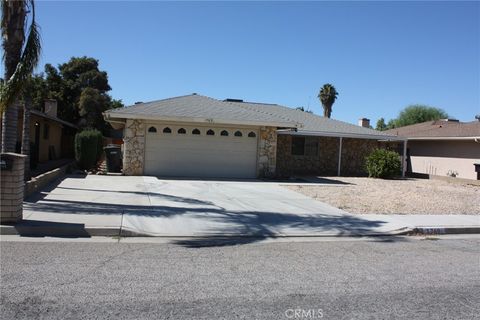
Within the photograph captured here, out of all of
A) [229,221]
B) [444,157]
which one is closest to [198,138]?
[229,221]

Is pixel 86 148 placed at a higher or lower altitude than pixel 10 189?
higher

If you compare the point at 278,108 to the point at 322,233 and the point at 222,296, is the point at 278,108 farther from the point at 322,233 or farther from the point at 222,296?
the point at 222,296

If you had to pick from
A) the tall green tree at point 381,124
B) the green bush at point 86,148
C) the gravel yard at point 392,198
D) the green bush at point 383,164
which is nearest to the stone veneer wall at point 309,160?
the green bush at point 383,164

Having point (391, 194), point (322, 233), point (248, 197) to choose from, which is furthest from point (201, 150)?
point (322, 233)

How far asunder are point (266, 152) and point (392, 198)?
7.18 metres

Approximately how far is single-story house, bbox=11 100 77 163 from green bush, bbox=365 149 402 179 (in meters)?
17.1

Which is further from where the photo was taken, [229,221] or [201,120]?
[201,120]

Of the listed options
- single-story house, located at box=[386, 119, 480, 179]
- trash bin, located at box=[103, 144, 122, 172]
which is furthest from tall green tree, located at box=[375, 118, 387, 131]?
trash bin, located at box=[103, 144, 122, 172]

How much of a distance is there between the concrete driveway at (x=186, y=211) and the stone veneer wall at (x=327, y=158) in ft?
31.1

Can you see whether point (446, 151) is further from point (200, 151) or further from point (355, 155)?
point (200, 151)

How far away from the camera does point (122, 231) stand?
8.94m

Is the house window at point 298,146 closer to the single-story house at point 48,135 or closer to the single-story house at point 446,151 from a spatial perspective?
the single-story house at point 446,151

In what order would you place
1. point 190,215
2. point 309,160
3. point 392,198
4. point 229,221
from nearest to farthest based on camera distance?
point 229,221, point 190,215, point 392,198, point 309,160

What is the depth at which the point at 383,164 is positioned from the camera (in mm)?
24750
